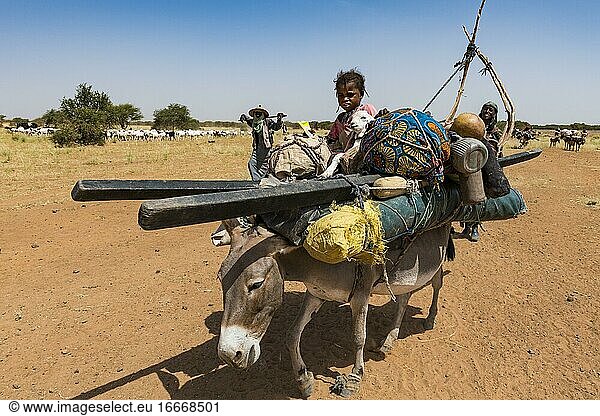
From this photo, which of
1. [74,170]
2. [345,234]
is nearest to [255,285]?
[345,234]

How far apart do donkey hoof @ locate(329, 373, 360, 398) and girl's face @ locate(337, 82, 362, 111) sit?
2.56m

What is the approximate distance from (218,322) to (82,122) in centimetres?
3425

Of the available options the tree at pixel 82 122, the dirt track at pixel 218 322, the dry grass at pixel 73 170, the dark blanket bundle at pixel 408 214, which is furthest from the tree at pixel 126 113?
the dark blanket bundle at pixel 408 214

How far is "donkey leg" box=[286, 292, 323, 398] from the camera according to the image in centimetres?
402

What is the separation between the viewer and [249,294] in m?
3.02

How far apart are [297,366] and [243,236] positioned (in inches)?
56.0

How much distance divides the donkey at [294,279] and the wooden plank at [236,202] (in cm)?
48

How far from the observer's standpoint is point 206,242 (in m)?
8.33

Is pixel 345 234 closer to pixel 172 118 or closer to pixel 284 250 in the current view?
pixel 284 250

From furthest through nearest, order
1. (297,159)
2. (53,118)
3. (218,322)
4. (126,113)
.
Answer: (126,113) → (53,118) → (218,322) → (297,159)

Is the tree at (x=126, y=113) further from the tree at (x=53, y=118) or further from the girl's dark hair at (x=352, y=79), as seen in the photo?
the girl's dark hair at (x=352, y=79)

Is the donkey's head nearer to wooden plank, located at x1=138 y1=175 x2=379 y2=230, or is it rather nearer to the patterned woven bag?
wooden plank, located at x1=138 y1=175 x2=379 y2=230

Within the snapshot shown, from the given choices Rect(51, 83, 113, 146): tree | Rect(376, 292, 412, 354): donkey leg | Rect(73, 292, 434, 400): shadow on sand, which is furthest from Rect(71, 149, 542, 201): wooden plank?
Rect(51, 83, 113, 146): tree

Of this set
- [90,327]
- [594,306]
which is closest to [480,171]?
[594,306]
